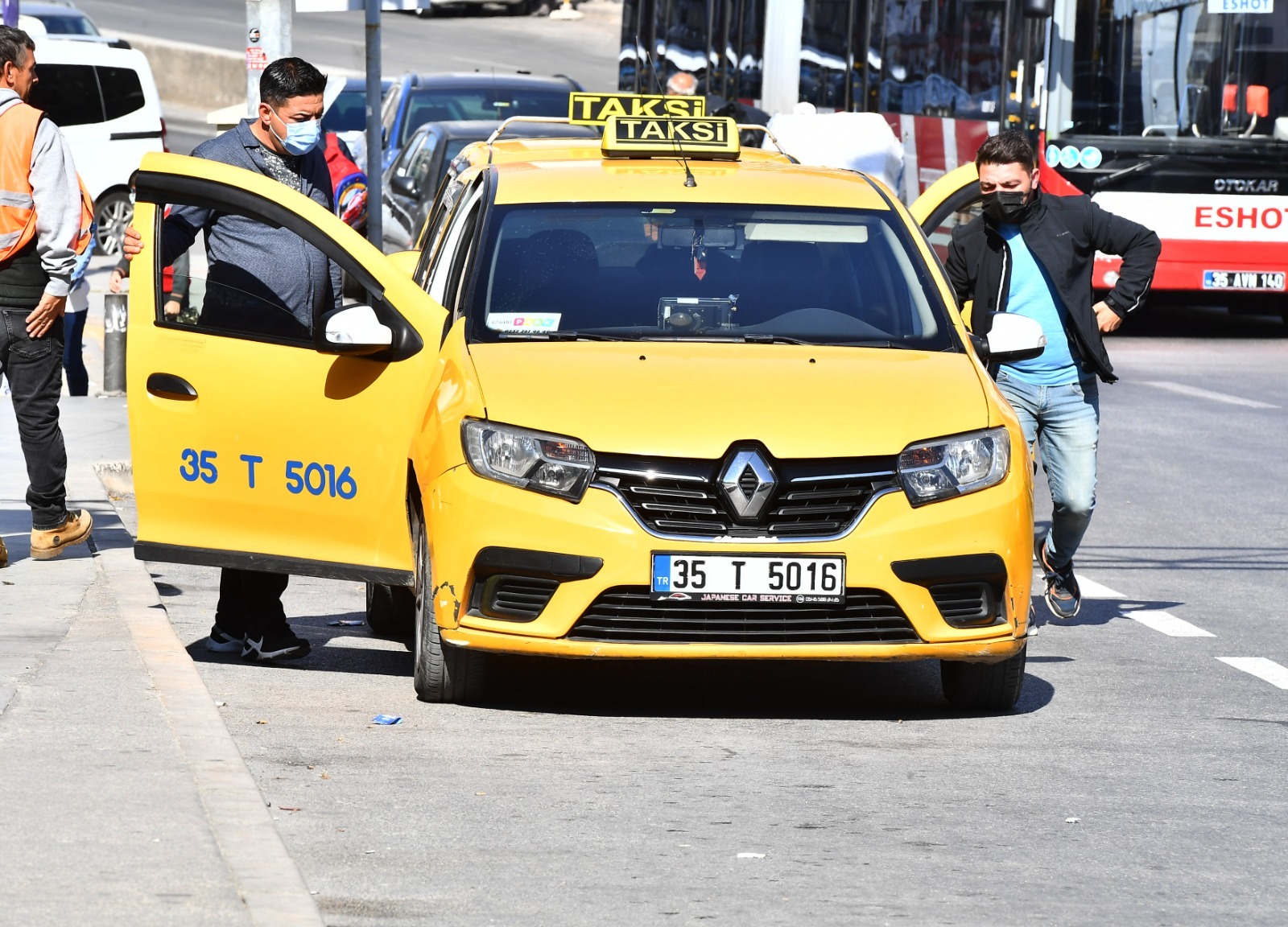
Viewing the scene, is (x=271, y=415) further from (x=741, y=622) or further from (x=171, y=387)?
(x=741, y=622)

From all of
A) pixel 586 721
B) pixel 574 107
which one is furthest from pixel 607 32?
pixel 586 721

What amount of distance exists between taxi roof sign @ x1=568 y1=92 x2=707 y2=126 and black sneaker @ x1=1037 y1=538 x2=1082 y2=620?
234cm

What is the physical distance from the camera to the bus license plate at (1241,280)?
20438mm

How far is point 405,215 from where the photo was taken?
1827cm

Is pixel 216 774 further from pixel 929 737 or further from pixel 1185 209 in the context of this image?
pixel 1185 209

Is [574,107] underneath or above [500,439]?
above

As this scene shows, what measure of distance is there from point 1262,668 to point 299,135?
12.4 ft

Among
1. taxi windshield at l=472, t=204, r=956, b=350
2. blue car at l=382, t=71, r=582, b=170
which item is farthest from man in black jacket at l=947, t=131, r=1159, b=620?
blue car at l=382, t=71, r=582, b=170

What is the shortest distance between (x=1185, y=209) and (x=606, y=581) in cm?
1457

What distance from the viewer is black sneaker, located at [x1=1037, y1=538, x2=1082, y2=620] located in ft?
30.2

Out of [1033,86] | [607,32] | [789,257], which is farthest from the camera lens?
[607,32]

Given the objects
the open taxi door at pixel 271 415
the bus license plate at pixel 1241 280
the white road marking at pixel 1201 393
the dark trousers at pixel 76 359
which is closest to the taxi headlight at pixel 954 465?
the open taxi door at pixel 271 415

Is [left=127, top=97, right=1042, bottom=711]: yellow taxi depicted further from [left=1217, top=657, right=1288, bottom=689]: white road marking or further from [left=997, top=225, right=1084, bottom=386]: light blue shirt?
[left=1217, top=657, right=1288, bottom=689]: white road marking

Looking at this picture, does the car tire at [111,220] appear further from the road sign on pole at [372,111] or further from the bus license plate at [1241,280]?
the road sign on pole at [372,111]
